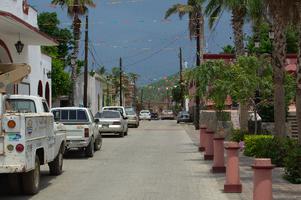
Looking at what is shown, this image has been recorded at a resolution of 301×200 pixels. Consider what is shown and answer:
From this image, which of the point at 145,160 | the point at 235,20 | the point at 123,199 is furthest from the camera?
the point at 235,20

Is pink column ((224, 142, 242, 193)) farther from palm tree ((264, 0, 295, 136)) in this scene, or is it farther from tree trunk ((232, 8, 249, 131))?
tree trunk ((232, 8, 249, 131))

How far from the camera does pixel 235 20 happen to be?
28578 millimetres

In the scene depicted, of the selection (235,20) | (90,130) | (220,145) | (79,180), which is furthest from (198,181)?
(235,20)

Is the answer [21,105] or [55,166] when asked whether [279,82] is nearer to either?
[55,166]

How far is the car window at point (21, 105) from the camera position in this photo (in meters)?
13.4

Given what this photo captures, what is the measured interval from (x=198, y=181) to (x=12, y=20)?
10554 millimetres

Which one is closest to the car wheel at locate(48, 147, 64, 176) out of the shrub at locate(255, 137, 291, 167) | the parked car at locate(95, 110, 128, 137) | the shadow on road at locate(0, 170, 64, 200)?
the shadow on road at locate(0, 170, 64, 200)

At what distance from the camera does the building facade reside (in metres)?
23.5

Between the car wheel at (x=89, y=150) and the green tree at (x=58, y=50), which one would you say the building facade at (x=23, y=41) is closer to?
the car wheel at (x=89, y=150)

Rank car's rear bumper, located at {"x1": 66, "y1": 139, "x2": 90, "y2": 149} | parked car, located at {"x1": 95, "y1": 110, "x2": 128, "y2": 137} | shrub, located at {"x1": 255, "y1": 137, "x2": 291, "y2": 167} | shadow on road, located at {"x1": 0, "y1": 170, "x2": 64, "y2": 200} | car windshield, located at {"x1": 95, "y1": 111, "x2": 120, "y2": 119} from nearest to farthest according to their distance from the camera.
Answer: shadow on road, located at {"x1": 0, "y1": 170, "x2": 64, "y2": 200} < shrub, located at {"x1": 255, "y1": 137, "x2": 291, "y2": 167} < car's rear bumper, located at {"x1": 66, "y1": 139, "x2": 90, "y2": 149} < parked car, located at {"x1": 95, "y1": 110, "x2": 128, "y2": 137} < car windshield, located at {"x1": 95, "y1": 111, "x2": 120, "y2": 119}

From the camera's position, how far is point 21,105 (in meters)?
14.0

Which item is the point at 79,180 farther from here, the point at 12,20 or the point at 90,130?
the point at 12,20

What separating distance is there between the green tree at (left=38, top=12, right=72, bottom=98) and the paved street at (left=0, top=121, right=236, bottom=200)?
32012 millimetres

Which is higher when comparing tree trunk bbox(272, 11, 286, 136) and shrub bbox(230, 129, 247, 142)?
tree trunk bbox(272, 11, 286, 136)
